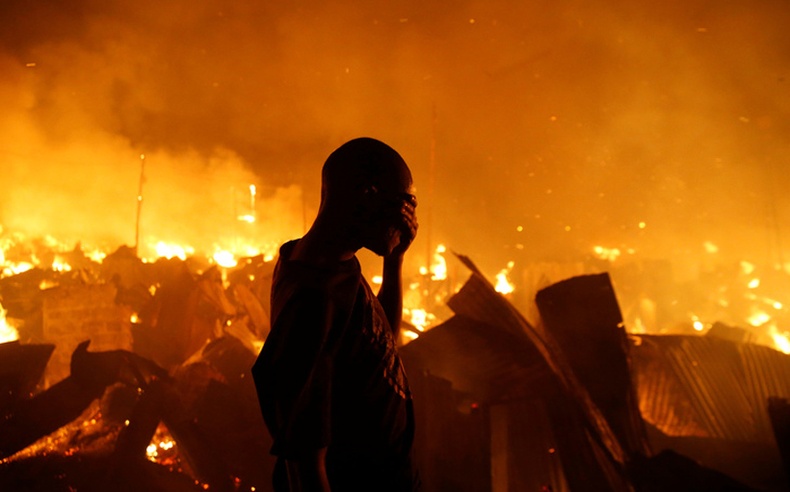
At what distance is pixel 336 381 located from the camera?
3.92ft

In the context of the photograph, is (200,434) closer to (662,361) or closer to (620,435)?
(620,435)

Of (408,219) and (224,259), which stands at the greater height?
(224,259)

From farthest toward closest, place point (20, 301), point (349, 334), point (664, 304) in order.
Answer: point (664, 304)
point (20, 301)
point (349, 334)

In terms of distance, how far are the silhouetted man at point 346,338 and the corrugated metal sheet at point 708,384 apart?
3.77m

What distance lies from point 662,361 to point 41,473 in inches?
219

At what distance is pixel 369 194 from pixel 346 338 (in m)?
0.39

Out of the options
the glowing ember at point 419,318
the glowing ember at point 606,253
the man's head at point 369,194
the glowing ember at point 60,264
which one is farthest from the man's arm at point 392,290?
the glowing ember at point 606,253

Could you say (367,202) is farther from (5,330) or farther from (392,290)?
(5,330)

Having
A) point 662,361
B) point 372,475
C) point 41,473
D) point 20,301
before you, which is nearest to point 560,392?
point 662,361

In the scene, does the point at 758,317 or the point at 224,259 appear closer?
the point at 758,317

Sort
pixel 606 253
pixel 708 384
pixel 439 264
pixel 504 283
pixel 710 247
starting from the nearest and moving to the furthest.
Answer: pixel 708 384 → pixel 710 247 → pixel 504 283 → pixel 606 253 → pixel 439 264

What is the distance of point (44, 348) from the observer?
4461 mm

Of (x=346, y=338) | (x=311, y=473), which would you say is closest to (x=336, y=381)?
(x=346, y=338)

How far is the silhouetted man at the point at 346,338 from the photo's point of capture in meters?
1.05
